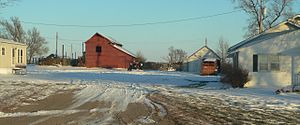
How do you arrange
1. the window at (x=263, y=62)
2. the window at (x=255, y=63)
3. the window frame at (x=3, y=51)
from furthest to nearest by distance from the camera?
1. the window frame at (x=3, y=51)
2. the window at (x=255, y=63)
3. the window at (x=263, y=62)

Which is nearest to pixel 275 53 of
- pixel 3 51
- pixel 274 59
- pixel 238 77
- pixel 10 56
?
pixel 274 59

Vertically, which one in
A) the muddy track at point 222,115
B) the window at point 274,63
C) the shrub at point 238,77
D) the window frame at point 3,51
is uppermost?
the window frame at point 3,51

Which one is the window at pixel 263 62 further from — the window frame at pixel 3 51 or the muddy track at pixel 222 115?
the window frame at pixel 3 51

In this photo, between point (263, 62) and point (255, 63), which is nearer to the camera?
point (263, 62)

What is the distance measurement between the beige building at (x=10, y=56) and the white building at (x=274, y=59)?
22277 mm

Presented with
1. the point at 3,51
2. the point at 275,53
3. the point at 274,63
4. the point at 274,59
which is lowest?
the point at 274,63

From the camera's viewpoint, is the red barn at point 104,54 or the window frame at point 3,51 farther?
the red barn at point 104,54

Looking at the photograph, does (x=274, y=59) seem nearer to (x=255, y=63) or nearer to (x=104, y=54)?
(x=255, y=63)

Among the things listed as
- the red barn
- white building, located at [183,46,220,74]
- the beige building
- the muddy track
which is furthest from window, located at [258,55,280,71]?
the red barn

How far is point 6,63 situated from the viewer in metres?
42.0

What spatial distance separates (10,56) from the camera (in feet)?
139

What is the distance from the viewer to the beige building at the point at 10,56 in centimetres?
4122

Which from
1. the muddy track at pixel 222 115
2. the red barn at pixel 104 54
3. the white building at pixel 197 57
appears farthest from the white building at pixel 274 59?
the red barn at pixel 104 54

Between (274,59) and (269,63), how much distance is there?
410mm
